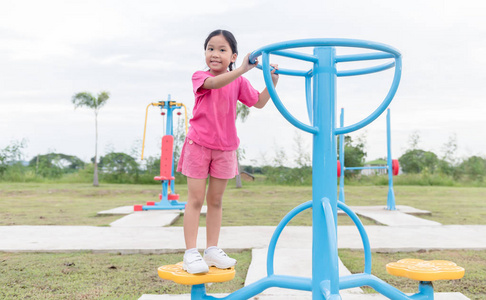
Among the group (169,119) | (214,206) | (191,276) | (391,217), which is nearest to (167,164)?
(169,119)

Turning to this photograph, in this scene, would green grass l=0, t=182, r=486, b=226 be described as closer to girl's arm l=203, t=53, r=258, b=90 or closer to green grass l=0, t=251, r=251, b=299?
green grass l=0, t=251, r=251, b=299

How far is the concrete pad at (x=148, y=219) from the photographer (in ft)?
15.0

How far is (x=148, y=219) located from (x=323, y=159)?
3.84 m

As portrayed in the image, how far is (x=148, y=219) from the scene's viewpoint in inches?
197

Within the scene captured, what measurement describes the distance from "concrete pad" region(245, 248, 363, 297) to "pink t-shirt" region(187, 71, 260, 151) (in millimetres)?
835

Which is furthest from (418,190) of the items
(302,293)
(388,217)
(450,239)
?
(302,293)

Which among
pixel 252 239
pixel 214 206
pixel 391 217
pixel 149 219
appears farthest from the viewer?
pixel 391 217

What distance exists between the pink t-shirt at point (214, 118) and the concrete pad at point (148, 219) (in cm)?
Result: 293

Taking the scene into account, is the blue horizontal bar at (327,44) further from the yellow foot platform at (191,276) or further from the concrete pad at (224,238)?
the concrete pad at (224,238)

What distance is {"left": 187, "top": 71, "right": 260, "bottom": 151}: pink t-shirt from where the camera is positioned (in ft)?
5.97

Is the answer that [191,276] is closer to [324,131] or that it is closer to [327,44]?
[324,131]

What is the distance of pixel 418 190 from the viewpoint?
9.65 m

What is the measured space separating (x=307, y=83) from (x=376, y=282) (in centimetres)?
83

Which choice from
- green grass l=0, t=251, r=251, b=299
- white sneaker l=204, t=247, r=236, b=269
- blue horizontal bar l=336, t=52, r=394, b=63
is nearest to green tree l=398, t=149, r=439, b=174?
green grass l=0, t=251, r=251, b=299
